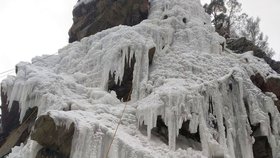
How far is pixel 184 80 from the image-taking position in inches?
498

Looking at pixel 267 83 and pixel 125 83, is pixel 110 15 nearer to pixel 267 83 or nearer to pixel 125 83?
pixel 125 83

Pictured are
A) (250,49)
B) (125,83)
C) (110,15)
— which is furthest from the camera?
(250,49)

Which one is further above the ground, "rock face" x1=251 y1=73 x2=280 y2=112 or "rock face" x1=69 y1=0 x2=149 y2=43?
"rock face" x1=69 y1=0 x2=149 y2=43

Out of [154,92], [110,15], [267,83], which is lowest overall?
[154,92]

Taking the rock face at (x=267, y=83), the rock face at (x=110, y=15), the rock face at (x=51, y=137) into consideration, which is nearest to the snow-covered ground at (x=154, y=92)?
the rock face at (x=51, y=137)

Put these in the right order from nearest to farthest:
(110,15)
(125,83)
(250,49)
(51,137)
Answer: (51,137) → (125,83) → (110,15) → (250,49)

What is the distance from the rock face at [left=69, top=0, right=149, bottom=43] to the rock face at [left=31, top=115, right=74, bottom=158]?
312 inches

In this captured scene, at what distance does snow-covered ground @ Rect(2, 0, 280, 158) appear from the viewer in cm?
1001

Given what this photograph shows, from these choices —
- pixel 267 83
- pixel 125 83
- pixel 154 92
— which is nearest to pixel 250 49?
pixel 267 83

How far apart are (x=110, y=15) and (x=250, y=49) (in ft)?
20.9

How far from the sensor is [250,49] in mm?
17734

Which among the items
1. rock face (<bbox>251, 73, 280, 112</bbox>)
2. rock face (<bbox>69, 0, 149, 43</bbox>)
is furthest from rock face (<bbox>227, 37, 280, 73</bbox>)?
rock face (<bbox>69, 0, 149, 43</bbox>)

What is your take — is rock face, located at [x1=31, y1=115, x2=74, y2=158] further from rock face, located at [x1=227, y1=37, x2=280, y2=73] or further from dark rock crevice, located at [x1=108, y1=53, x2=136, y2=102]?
rock face, located at [x1=227, y1=37, x2=280, y2=73]

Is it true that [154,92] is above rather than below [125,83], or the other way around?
below
